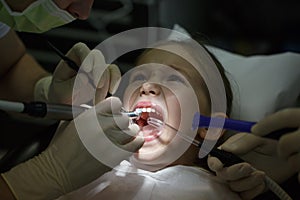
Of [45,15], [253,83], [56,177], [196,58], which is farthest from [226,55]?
[56,177]

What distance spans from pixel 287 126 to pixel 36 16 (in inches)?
24.0

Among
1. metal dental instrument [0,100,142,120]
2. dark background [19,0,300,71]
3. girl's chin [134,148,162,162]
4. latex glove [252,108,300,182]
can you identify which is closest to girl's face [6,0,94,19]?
metal dental instrument [0,100,142,120]

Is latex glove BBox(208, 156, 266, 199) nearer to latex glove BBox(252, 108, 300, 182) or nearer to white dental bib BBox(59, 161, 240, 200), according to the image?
white dental bib BBox(59, 161, 240, 200)

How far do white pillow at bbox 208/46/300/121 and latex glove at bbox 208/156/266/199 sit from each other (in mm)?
240

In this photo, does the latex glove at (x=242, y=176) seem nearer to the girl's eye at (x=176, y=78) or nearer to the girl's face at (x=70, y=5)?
the girl's eye at (x=176, y=78)

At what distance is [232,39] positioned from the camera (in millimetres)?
2453

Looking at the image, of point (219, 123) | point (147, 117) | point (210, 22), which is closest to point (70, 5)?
point (147, 117)

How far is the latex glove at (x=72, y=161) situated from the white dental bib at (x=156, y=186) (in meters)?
0.15

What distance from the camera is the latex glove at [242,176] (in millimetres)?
1136

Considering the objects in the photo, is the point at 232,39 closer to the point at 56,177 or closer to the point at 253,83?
the point at 253,83

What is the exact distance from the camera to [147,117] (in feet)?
3.89

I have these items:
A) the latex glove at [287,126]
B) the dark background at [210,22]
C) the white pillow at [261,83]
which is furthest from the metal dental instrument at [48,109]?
the dark background at [210,22]

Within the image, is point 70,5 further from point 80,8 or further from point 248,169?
point 248,169

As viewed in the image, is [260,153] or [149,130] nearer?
[260,153]
